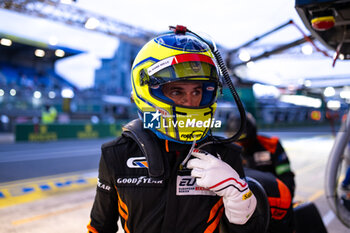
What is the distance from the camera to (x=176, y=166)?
4.33ft

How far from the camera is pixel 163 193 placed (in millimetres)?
1293

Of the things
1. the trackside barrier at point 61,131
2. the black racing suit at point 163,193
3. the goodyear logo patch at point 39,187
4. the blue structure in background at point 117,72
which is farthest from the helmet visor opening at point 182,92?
the blue structure in background at point 117,72

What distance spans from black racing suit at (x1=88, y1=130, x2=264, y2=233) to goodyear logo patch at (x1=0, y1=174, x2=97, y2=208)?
163 inches

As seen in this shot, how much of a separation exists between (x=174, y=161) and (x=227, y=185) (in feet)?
0.97

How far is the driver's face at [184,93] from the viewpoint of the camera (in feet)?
4.58

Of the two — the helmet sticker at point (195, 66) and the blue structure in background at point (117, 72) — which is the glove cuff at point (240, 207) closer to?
the helmet sticker at point (195, 66)

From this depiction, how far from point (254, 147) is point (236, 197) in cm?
200

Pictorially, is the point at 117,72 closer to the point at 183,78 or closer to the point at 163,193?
the point at 183,78

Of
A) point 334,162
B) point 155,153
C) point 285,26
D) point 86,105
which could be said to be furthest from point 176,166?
point 86,105

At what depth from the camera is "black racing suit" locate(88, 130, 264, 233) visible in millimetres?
1255

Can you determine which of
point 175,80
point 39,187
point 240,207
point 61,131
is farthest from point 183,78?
point 61,131

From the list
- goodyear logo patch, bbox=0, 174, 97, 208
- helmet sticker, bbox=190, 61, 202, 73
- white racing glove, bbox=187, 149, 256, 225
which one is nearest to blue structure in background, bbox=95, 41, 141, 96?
goodyear logo patch, bbox=0, 174, 97, 208

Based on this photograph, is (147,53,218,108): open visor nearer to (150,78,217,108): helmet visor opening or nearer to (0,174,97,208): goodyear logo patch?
(150,78,217,108): helmet visor opening

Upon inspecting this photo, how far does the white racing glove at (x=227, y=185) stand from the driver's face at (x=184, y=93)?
31cm
